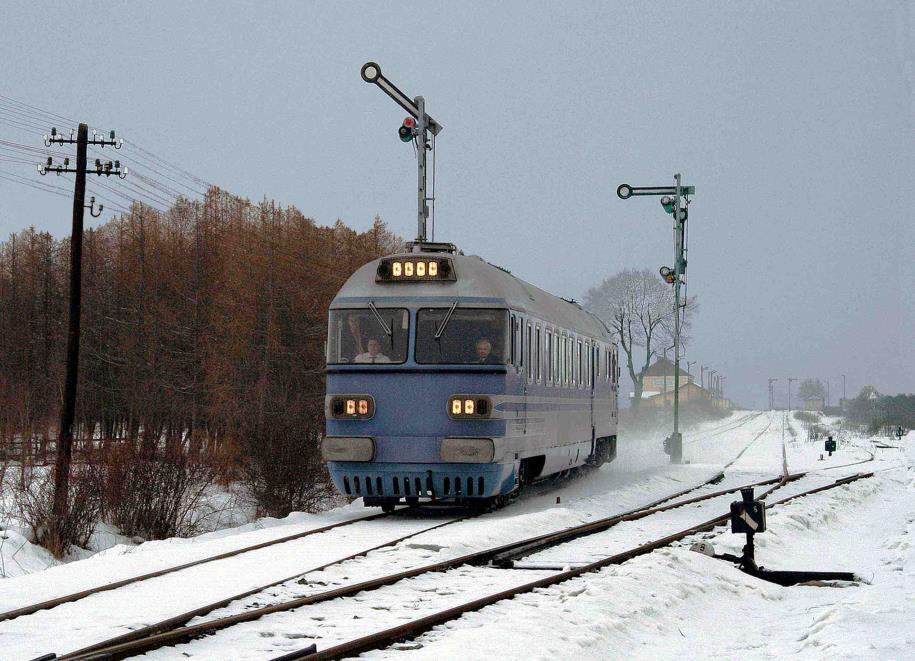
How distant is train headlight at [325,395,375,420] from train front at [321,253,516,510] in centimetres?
1

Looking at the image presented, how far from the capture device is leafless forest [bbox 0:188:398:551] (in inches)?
826

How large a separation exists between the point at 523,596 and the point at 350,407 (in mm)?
6670

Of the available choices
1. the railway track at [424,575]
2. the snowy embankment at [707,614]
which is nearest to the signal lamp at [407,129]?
the railway track at [424,575]

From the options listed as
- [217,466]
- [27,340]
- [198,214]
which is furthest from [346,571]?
[27,340]

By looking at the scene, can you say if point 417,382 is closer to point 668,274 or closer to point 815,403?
point 668,274

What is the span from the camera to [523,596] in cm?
926

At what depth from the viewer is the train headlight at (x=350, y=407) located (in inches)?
608

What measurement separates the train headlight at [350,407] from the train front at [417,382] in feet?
0.05

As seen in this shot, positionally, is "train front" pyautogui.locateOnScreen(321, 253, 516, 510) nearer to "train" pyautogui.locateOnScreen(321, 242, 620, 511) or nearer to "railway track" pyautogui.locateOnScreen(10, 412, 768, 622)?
"train" pyautogui.locateOnScreen(321, 242, 620, 511)

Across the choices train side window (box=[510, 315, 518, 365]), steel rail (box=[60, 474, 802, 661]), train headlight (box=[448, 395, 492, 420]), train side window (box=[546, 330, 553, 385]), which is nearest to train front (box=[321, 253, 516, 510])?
train headlight (box=[448, 395, 492, 420])

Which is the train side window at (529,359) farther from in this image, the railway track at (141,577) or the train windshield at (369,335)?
the railway track at (141,577)

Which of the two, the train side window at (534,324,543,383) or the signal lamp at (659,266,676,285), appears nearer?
the train side window at (534,324,543,383)

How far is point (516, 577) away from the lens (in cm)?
1048

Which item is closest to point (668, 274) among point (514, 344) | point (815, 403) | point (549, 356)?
point (549, 356)
